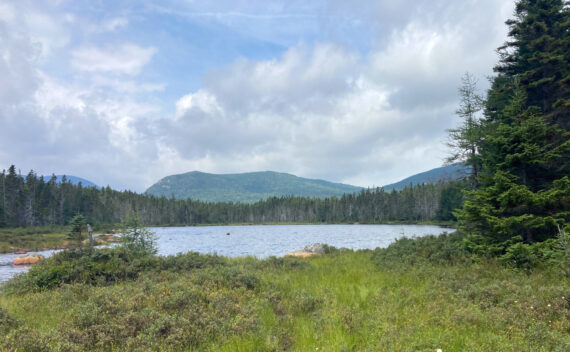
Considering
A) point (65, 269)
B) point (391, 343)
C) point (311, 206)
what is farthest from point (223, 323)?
point (311, 206)

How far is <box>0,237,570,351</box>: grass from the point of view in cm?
→ 627

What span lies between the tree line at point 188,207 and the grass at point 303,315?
12.8m

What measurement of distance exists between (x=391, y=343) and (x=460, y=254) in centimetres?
1158

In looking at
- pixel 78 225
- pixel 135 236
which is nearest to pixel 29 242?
pixel 78 225

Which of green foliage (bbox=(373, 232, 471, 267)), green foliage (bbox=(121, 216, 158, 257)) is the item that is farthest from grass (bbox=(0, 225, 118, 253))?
green foliage (bbox=(373, 232, 471, 267))

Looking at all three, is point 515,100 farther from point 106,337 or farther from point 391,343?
point 106,337

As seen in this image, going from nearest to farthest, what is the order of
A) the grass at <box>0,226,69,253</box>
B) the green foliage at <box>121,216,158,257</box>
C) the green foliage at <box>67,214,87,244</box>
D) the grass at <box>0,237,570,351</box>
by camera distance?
1. the grass at <box>0,237,570,351</box>
2. the green foliage at <box>121,216,158,257</box>
3. the green foliage at <box>67,214,87,244</box>
4. the grass at <box>0,226,69,253</box>

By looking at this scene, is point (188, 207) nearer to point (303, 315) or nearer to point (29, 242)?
point (29, 242)

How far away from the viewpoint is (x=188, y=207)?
17088 centimetres

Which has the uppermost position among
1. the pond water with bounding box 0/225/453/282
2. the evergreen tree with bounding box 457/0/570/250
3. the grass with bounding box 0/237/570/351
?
the evergreen tree with bounding box 457/0/570/250

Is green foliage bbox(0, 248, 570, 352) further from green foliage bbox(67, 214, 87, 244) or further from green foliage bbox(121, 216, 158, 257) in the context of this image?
green foliage bbox(67, 214, 87, 244)

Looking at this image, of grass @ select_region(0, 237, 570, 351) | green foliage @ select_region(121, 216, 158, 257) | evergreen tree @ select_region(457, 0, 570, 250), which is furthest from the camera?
green foliage @ select_region(121, 216, 158, 257)

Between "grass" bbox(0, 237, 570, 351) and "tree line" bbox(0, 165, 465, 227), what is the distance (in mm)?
12811

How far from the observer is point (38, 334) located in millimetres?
6730
